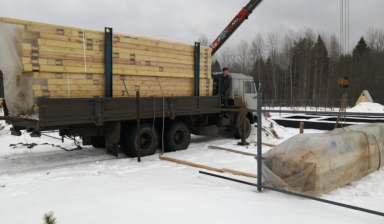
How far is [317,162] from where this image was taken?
4.85 m

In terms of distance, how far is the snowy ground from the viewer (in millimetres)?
4090

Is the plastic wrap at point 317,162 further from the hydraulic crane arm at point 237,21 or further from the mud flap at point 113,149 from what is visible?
the hydraulic crane arm at point 237,21

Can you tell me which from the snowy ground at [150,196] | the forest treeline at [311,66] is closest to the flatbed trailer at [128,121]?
the snowy ground at [150,196]

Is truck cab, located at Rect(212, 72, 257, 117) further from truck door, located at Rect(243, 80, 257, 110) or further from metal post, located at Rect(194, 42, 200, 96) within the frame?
metal post, located at Rect(194, 42, 200, 96)

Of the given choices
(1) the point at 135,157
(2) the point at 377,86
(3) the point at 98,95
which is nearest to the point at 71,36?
(3) the point at 98,95

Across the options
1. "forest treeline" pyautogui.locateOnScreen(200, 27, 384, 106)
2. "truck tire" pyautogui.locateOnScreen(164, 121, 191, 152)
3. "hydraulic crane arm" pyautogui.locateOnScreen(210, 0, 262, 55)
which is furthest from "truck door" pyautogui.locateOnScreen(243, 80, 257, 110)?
"forest treeline" pyautogui.locateOnScreen(200, 27, 384, 106)

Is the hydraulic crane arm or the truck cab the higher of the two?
the hydraulic crane arm

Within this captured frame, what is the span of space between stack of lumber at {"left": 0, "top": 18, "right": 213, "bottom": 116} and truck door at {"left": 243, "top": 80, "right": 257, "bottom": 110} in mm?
3215

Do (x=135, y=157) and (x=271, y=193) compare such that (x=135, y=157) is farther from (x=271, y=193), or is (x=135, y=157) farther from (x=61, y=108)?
(x=271, y=193)

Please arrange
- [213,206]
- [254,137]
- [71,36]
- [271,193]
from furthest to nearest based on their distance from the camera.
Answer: [254,137] < [71,36] < [271,193] < [213,206]

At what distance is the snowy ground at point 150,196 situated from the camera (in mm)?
4090

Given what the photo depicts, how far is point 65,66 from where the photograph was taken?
7.29 meters

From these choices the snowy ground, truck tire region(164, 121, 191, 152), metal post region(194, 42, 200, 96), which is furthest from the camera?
metal post region(194, 42, 200, 96)

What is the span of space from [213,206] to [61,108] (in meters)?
4.35
